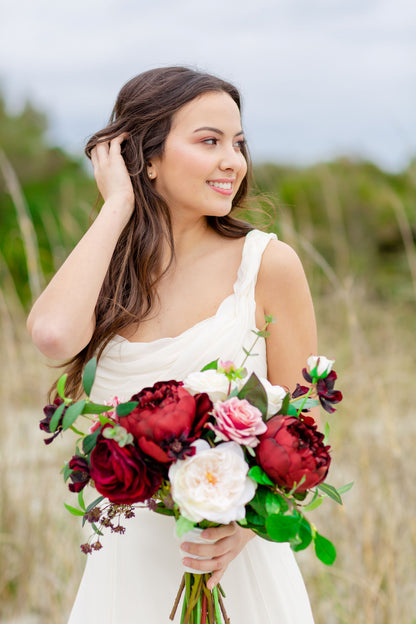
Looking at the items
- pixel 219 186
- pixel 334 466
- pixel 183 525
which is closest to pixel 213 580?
pixel 183 525

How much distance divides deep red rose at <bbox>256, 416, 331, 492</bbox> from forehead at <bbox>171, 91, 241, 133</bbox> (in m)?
1.09

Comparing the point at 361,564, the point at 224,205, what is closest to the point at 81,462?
the point at 224,205

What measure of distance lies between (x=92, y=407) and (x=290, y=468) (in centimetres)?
44

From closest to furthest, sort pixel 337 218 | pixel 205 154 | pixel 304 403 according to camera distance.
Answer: pixel 304 403 → pixel 205 154 → pixel 337 218

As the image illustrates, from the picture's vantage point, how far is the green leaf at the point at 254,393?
1473 mm

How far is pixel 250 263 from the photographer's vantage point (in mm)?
2178

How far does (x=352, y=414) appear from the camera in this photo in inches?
156

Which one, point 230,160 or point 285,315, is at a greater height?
point 230,160

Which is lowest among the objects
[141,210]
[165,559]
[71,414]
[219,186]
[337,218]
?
[337,218]

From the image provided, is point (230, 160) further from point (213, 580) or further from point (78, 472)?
point (213, 580)

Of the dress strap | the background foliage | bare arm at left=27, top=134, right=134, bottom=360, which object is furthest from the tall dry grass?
bare arm at left=27, top=134, right=134, bottom=360

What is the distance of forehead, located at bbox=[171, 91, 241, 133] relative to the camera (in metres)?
2.17

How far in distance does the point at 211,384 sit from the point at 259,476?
22 centimetres

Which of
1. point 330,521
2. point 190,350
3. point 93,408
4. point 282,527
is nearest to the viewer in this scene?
point 282,527
